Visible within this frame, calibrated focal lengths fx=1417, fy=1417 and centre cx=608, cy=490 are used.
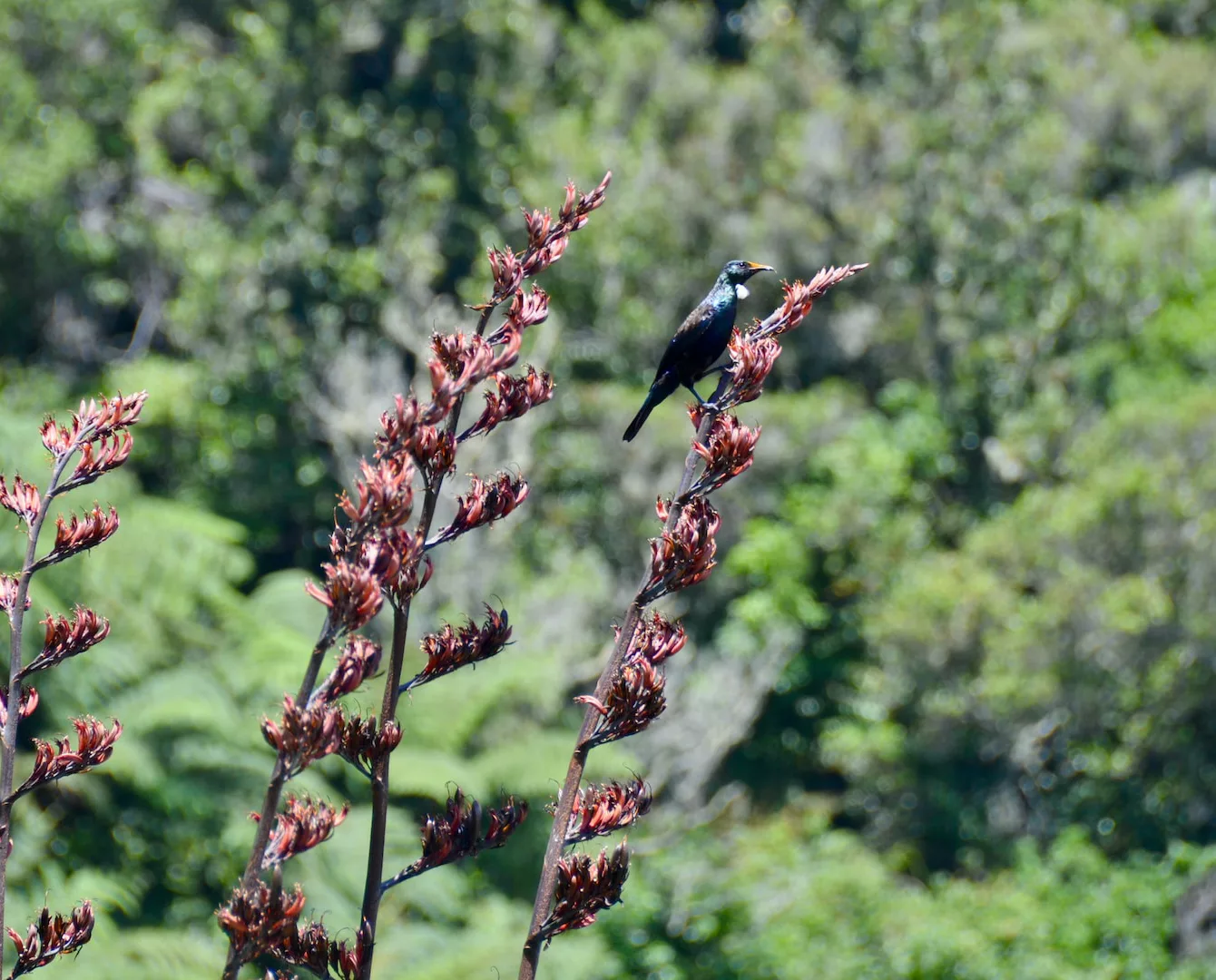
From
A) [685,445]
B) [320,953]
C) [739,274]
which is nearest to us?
[320,953]

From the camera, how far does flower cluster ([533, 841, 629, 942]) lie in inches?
99.0

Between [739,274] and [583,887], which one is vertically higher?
[739,274]

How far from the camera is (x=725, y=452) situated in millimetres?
2656

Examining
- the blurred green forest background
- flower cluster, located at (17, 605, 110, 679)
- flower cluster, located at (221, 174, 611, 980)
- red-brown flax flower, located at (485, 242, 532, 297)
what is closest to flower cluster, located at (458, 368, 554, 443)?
flower cluster, located at (221, 174, 611, 980)

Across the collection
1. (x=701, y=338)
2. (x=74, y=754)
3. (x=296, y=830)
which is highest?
(x=701, y=338)

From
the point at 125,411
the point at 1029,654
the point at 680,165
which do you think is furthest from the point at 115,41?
the point at 125,411

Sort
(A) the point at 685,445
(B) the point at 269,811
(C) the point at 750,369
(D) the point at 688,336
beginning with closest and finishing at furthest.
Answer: (B) the point at 269,811 → (C) the point at 750,369 → (D) the point at 688,336 → (A) the point at 685,445

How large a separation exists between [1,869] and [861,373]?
14.7 m

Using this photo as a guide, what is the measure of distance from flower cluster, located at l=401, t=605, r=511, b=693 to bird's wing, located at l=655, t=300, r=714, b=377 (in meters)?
1.14

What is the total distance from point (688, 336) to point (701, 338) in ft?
0.14

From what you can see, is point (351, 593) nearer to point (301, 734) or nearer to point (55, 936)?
point (301, 734)

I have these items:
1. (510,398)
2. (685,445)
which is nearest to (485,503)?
Answer: (510,398)

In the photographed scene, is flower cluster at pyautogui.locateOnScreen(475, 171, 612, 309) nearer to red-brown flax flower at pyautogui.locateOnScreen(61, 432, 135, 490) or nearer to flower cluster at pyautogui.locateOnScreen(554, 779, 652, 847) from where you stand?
red-brown flax flower at pyautogui.locateOnScreen(61, 432, 135, 490)

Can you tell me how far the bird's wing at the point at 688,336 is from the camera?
3543 millimetres
